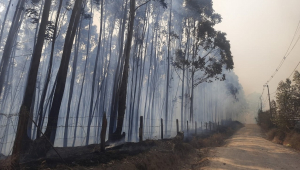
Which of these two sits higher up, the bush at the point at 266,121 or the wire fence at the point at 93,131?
the bush at the point at 266,121

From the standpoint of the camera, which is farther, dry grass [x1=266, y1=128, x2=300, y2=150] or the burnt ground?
dry grass [x1=266, y1=128, x2=300, y2=150]

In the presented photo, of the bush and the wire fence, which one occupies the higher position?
the bush

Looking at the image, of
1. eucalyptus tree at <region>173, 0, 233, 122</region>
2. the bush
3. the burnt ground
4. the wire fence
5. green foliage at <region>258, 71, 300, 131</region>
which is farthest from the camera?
the bush

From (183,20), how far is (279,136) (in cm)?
1289

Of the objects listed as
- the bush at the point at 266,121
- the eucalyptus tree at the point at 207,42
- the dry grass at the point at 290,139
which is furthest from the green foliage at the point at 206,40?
the bush at the point at 266,121

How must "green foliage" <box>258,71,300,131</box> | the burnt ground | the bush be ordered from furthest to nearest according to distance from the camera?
the bush
"green foliage" <box>258,71,300,131</box>
the burnt ground

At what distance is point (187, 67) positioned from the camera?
20.2 meters

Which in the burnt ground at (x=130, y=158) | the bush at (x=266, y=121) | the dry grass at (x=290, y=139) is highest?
the bush at (x=266, y=121)

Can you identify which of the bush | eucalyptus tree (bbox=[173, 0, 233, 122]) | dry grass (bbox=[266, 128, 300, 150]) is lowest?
dry grass (bbox=[266, 128, 300, 150])

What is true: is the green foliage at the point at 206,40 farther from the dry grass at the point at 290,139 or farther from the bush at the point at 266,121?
the bush at the point at 266,121

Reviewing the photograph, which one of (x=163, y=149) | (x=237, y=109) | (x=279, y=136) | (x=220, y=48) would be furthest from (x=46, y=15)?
(x=237, y=109)

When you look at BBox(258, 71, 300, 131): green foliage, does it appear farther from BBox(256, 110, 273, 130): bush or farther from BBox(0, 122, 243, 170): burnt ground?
BBox(256, 110, 273, 130): bush

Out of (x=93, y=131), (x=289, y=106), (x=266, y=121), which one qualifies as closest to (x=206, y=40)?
(x=289, y=106)

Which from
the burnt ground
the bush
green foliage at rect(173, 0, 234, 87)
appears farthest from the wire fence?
the bush
